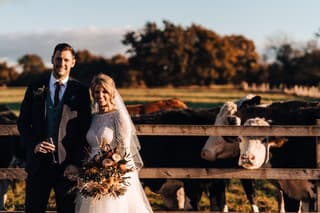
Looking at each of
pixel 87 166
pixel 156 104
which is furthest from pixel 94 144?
pixel 156 104

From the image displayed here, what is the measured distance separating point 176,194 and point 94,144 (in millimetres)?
5167

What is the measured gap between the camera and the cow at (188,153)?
10.2 meters

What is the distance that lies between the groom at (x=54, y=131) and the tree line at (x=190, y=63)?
5814 cm

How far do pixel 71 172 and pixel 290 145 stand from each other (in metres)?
5.00

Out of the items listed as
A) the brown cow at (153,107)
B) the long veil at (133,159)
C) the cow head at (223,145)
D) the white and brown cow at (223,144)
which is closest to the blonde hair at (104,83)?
the long veil at (133,159)

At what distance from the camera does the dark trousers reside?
5.74m

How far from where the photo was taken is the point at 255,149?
8.34 metres

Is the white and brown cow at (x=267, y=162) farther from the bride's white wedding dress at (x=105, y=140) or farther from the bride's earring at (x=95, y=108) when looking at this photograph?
the bride's earring at (x=95, y=108)

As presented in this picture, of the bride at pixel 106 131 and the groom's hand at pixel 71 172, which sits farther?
the bride at pixel 106 131

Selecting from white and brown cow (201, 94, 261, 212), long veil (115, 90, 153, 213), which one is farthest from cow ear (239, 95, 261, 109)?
long veil (115, 90, 153, 213)

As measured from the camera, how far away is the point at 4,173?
23.1 ft

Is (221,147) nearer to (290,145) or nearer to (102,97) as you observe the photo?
(290,145)

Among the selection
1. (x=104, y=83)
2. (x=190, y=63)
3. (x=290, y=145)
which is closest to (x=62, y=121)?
(x=104, y=83)

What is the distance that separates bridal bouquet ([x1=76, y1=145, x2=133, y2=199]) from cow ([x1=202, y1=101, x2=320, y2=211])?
3.29m
